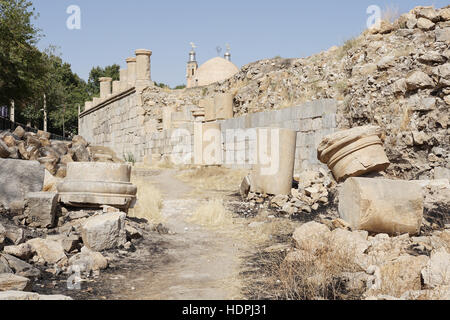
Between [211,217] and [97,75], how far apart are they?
173 feet

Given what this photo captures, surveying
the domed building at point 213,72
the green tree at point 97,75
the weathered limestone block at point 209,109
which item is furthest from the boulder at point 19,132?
the green tree at point 97,75

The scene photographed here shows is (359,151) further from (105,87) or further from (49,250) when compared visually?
(105,87)

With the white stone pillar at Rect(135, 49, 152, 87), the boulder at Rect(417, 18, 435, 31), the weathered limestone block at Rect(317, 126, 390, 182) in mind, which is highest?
the white stone pillar at Rect(135, 49, 152, 87)

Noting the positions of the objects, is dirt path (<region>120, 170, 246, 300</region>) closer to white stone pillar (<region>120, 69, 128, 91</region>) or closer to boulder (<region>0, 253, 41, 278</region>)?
boulder (<region>0, 253, 41, 278</region>)

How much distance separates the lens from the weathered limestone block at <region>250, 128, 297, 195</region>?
11.2m

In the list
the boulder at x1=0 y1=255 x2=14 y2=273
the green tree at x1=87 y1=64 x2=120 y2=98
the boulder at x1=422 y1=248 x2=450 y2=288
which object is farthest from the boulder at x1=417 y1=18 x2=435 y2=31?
the green tree at x1=87 y1=64 x2=120 y2=98

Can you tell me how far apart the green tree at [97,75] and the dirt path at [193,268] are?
50335 mm

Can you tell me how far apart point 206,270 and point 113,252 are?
155 cm

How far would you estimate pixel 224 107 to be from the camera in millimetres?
19297

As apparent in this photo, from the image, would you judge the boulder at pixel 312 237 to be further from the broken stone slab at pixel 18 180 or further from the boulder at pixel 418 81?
the boulder at pixel 418 81

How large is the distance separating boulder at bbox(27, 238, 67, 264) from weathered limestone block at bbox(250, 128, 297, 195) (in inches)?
251

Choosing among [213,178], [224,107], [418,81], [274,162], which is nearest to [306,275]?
[274,162]

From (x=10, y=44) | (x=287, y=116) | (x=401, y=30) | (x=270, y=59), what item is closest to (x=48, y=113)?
(x=10, y=44)

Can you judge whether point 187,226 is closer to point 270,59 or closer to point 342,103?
point 342,103
